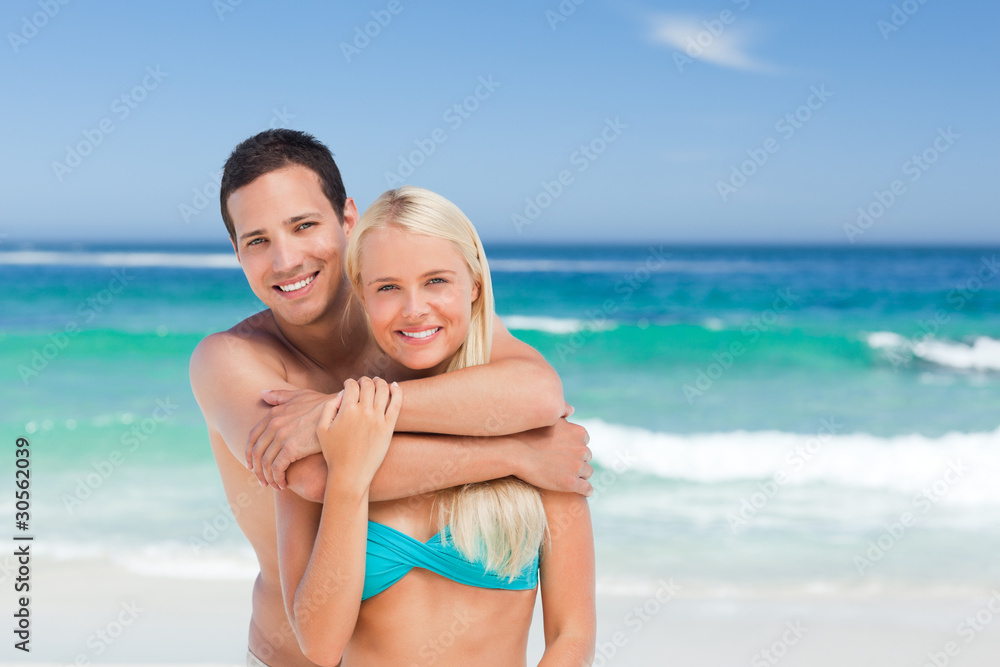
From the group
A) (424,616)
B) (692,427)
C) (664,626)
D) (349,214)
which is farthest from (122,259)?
(424,616)

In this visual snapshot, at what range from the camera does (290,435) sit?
199cm

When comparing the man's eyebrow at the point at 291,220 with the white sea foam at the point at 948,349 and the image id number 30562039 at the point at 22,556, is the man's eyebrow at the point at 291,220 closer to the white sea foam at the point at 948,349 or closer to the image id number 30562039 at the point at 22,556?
the image id number 30562039 at the point at 22,556

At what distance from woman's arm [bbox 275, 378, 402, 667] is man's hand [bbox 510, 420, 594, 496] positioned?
1.24 feet

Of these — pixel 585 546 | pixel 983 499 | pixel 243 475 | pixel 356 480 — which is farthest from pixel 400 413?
pixel 983 499

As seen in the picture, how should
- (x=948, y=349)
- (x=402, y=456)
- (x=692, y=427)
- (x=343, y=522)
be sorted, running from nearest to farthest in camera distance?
1. (x=343, y=522)
2. (x=402, y=456)
3. (x=692, y=427)
4. (x=948, y=349)

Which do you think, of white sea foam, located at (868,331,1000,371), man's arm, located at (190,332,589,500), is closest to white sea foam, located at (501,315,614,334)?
white sea foam, located at (868,331,1000,371)

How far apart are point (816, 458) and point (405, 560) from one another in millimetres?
8573

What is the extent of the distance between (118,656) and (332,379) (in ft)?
11.0

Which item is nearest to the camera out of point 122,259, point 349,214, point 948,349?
point 349,214

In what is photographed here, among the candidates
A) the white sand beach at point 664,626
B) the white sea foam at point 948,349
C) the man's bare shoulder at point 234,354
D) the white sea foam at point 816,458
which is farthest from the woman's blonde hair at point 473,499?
the white sea foam at point 948,349

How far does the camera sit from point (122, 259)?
128 ft

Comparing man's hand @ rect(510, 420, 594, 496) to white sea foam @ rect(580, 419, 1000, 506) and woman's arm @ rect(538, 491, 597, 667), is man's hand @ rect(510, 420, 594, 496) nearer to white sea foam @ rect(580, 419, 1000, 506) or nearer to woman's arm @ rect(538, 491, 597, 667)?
woman's arm @ rect(538, 491, 597, 667)

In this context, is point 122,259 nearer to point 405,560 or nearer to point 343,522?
point 405,560

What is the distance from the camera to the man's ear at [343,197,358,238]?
9.75ft
